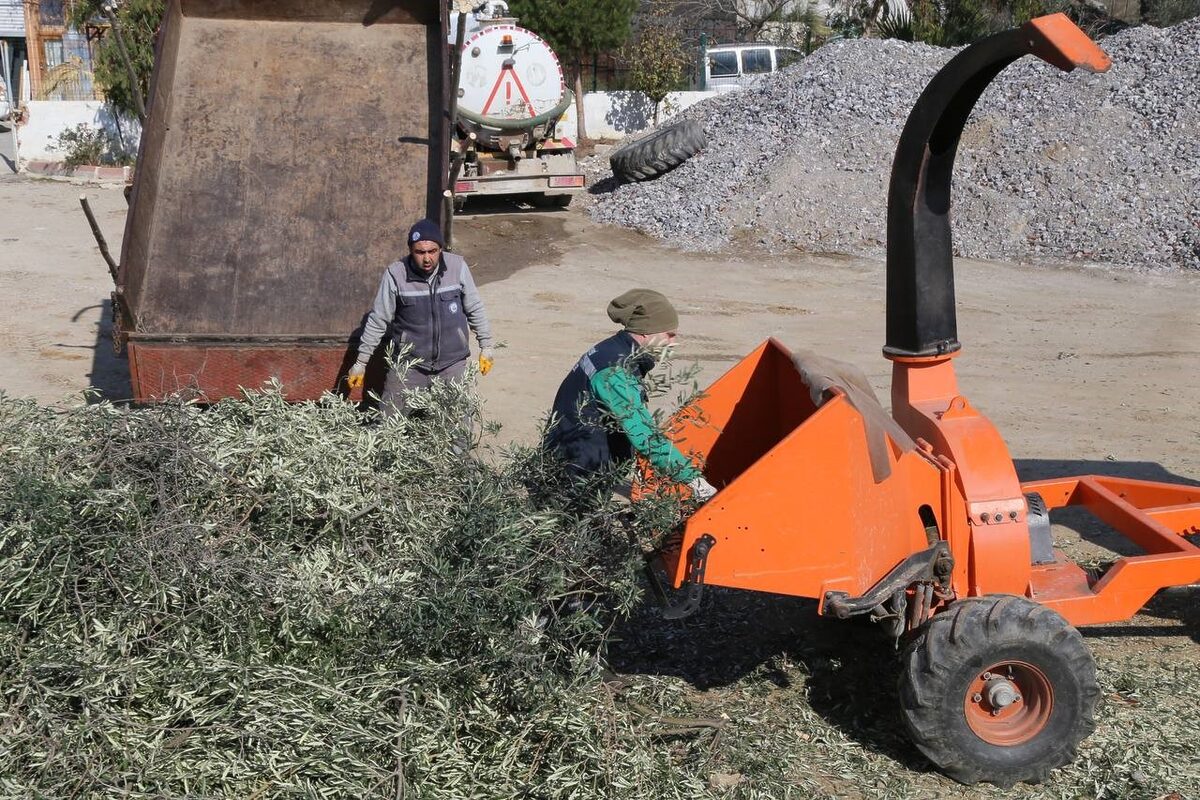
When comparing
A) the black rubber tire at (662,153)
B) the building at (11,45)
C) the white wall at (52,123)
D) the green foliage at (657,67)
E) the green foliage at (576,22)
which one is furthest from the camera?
the building at (11,45)

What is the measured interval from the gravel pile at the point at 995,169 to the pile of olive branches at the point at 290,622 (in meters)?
10.5

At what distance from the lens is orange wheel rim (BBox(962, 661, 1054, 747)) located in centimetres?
392

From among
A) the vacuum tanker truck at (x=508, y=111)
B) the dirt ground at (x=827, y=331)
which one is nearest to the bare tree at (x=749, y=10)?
the vacuum tanker truck at (x=508, y=111)

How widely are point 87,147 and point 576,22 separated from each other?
29.6 ft

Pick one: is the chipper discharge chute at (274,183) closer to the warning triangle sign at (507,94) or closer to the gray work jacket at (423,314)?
the gray work jacket at (423,314)

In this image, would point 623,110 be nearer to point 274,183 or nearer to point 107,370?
point 107,370

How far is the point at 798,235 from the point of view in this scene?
46.4 feet

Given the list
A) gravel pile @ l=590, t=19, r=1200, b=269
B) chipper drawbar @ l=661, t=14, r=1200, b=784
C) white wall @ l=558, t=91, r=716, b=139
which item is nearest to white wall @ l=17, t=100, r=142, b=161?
white wall @ l=558, t=91, r=716, b=139

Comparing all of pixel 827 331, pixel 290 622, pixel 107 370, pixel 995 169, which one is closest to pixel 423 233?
pixel 290 622

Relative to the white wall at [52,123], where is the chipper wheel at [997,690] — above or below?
below

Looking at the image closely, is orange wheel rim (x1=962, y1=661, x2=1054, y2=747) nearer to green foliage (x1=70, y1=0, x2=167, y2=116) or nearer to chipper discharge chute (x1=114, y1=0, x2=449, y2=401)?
chipper discharge chute (x1=114, y1=0, x2=449, y2=401)

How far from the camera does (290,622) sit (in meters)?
3.69

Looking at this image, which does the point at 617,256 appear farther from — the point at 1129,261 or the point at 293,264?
the point at 293,264

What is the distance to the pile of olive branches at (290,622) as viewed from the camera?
338 centimetres
